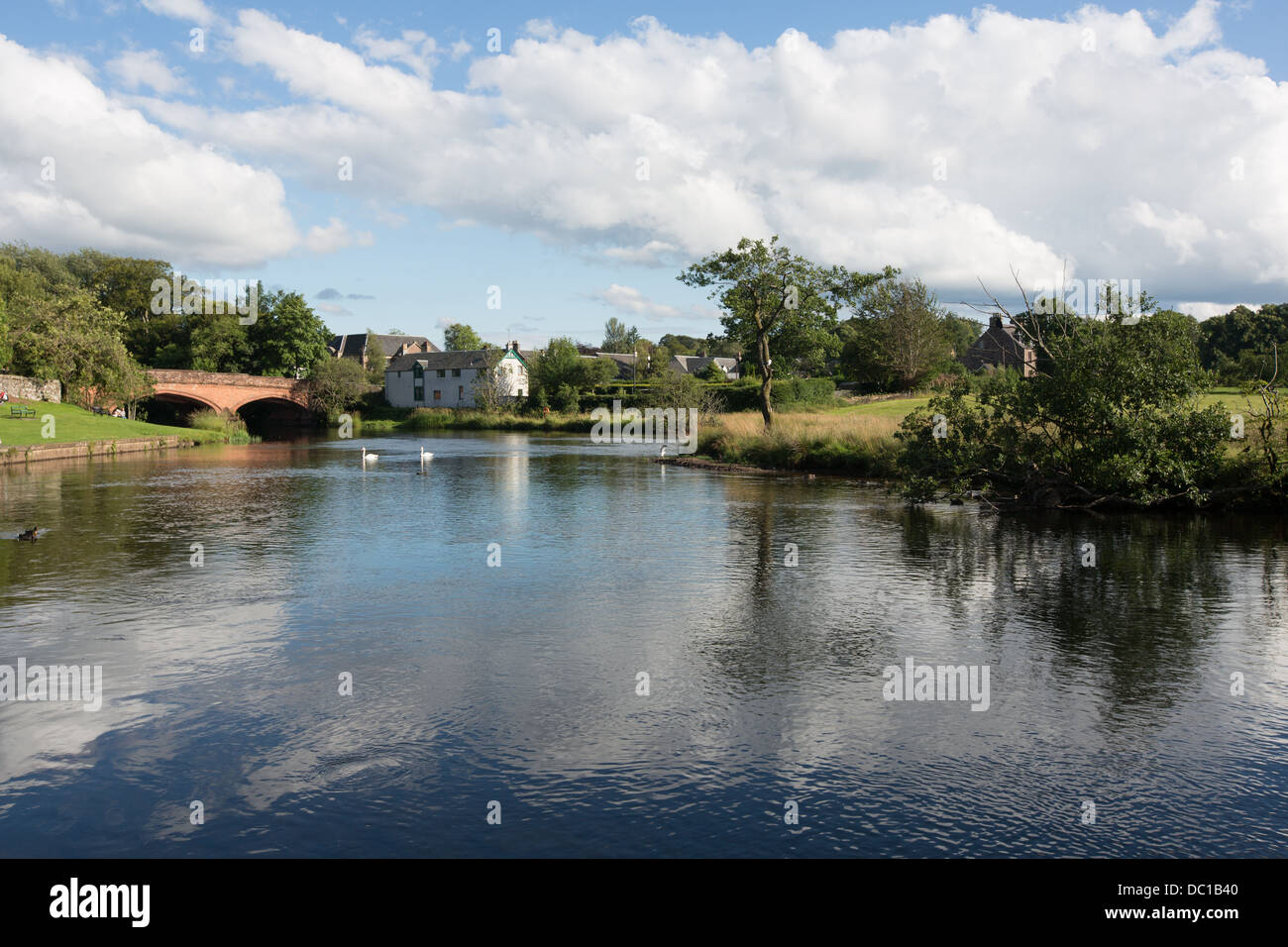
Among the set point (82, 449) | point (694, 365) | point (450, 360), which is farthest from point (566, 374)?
point (82, 449)

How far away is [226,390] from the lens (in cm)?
8394

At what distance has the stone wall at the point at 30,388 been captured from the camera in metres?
55.9

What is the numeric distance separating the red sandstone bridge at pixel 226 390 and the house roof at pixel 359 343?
40.3 metres

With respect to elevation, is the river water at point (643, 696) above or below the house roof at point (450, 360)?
below

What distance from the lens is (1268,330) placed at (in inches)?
3344

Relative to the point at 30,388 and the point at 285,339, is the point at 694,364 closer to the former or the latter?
the point at 285,339

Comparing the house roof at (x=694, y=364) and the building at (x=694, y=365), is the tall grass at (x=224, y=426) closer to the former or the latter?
the building at (x=694, y=365)

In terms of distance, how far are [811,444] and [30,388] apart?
51015 millimetres

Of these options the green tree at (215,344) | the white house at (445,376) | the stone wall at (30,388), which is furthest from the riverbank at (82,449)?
the white house at (445,376)

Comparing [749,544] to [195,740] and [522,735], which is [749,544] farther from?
[195,740]

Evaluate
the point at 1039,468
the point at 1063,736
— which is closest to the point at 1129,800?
the point at 1063,736

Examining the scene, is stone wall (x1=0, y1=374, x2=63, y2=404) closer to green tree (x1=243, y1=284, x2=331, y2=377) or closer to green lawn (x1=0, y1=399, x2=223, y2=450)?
green lawn (x1=0, y1=399, x2=223, y2=450)
